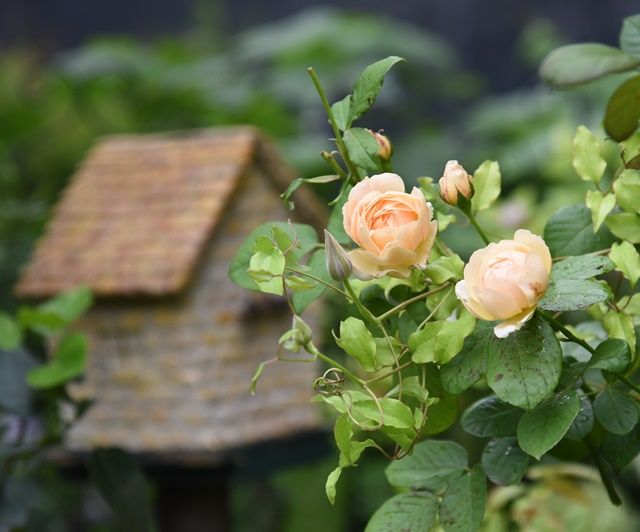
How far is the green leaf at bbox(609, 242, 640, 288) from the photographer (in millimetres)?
736

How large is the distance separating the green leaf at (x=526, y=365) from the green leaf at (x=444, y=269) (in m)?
0.06

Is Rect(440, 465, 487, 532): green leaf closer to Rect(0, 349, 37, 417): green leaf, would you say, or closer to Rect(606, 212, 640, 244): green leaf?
Rect(606, 212, 640, 244): green leaf

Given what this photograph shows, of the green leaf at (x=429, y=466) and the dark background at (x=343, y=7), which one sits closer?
the green leaf at (x=429, y=466)

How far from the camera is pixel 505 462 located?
78 centimetres

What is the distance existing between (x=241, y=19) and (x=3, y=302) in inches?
131

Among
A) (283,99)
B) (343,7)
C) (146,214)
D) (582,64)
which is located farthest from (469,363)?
(343,7)

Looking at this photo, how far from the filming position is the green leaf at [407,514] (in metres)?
0.78

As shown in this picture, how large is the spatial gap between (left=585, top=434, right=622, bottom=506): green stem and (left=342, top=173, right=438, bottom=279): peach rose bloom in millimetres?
243

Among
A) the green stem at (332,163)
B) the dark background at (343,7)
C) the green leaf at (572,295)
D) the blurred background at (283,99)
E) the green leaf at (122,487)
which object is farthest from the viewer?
the dark background at (343,7)

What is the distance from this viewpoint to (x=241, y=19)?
504cm

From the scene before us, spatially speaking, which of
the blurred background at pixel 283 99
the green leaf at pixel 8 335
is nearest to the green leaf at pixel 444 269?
the blurred background at pixel 283 99

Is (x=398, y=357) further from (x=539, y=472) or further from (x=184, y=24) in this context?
(x=184, y=24)

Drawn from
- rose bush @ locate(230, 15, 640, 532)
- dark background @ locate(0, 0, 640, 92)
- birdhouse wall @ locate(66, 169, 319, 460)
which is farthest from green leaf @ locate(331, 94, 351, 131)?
dark background @ locate(0, 0, 640, 92)

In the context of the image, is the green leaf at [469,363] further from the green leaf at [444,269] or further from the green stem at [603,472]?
the green stem at [603,472]
